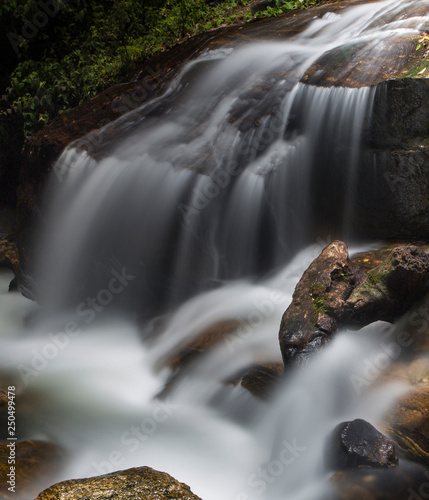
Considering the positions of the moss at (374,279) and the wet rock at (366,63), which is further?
the wet rock at (366,63)

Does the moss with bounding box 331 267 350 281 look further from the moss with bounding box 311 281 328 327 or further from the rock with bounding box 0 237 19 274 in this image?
the rock with bounding box 0 237 19 274

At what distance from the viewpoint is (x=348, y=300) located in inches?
161

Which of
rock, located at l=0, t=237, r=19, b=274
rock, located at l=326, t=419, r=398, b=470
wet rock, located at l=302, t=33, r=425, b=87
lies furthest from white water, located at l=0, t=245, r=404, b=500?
rock, located at l=0, t=237, r=19, b=274

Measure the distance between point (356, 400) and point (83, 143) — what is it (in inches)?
196

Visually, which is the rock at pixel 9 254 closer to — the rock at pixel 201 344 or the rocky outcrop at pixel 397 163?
the rock at pixel 201 344

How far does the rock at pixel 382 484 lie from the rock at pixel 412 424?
83 millimetres

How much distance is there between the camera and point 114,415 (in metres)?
4.46

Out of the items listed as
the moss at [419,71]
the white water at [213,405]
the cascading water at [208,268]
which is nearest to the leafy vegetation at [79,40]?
the cascading water at [208,268]

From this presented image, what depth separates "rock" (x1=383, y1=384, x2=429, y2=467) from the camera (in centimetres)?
322

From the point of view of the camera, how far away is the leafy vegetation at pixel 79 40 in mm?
8586

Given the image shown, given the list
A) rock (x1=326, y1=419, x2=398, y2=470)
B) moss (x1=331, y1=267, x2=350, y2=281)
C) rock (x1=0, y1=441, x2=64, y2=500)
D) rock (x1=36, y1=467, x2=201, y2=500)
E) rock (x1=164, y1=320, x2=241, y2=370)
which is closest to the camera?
rock (x1=36, y1=467, x2=201, y2=500)

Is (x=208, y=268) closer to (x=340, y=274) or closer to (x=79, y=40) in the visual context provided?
(x=340, y=274)

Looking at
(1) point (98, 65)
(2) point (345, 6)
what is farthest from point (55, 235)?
(2) point (345, 6)

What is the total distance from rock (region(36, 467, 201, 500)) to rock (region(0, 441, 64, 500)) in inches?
34.1
